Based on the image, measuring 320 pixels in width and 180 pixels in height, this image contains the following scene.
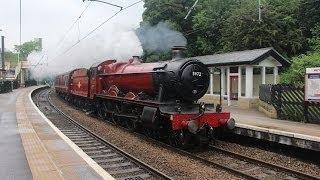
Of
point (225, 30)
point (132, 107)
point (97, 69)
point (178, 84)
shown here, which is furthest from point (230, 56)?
point (225, 30)

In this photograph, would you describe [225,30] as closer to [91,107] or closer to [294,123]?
[91,107]

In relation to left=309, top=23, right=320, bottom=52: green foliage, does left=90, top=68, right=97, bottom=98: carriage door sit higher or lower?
lower

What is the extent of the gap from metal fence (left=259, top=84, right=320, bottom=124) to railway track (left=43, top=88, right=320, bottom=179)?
421 cm

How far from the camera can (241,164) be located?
1086 cm

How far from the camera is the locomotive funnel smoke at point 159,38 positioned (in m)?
20.3

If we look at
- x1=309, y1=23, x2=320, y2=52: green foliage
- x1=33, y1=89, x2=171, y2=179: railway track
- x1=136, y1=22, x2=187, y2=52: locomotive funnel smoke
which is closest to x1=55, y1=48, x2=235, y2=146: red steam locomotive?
x1=33, y1=89, x2=171, y2=179: railway track

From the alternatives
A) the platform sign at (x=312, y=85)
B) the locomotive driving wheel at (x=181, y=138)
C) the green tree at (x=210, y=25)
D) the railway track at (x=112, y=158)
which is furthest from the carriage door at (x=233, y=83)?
the green tree at (x=210, y=25)

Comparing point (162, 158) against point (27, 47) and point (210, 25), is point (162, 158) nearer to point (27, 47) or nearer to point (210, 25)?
point (210, 25)

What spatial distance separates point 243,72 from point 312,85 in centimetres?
1003

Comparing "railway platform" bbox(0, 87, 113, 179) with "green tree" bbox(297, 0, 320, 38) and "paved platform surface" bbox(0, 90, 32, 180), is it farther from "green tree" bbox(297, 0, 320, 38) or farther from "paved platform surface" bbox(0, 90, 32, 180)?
"green tree" bbox(297, 0, 320, 38)

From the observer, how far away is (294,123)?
14.6 metres

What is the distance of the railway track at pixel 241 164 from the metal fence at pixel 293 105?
4210 mm

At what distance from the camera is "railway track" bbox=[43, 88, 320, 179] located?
31.2ft

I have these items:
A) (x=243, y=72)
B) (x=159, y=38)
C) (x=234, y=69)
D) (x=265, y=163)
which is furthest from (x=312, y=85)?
(x=243, y=72)
